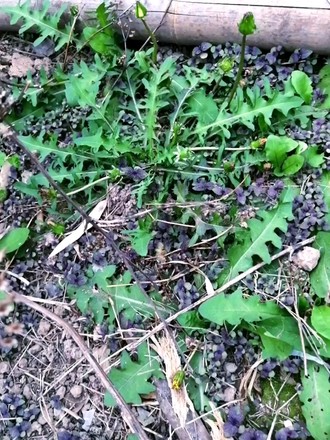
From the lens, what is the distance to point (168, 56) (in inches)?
104

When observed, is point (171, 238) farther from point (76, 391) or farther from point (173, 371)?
point (76, 391)

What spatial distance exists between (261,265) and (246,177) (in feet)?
1.12

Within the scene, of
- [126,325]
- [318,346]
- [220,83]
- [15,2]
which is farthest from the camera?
[15,2]

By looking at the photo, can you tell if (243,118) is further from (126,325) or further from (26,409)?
(26,409)

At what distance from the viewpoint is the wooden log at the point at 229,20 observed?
2.45 m

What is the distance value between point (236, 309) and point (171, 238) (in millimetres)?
384

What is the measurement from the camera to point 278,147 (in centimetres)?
232

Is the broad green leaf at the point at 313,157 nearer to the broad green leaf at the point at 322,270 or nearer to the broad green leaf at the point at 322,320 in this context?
the broad green leaf at the point at 322,270

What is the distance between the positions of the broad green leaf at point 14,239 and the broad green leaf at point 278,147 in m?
0.99

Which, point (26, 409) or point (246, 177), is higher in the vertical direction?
point (246, 177)

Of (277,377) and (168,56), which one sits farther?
(168,56)

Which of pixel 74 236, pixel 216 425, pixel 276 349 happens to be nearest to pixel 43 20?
pixel 74 236

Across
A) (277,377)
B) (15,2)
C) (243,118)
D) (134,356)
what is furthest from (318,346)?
(15,2)

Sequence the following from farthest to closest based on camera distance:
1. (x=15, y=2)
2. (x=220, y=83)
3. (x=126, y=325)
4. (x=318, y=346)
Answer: (x=15, y=2)
(x=220, y=83)
(x=126, y=325)
(x=318, y=346)
